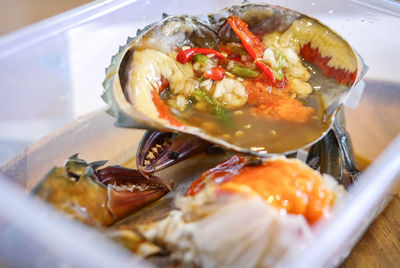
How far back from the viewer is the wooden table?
1181 millimetres

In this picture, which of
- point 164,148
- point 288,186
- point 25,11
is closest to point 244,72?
point 164,148

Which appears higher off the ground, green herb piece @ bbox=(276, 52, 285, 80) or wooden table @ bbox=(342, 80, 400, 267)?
green herb piece @ bbox=(276, 52, 285, 80)

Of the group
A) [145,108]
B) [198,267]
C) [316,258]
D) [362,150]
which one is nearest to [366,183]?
[316,258]

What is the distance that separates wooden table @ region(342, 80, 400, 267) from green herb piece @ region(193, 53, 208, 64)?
0.67 metres

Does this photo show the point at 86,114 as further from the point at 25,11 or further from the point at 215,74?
the point at 25,11

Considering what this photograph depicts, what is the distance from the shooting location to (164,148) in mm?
1256

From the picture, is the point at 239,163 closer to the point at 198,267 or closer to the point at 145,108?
the point at 145,108

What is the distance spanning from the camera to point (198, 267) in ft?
2.57

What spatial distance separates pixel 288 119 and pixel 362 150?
1.70 ft

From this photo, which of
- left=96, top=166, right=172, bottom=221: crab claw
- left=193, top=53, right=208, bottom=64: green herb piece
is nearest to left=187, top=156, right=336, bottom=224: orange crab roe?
left=96, top=166, right=172, bottom=221: crab claw

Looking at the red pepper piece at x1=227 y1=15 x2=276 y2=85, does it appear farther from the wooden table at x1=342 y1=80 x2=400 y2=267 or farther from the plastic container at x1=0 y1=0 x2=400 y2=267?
the wooden table at x1=342 y1=80 x2=400 y2=267

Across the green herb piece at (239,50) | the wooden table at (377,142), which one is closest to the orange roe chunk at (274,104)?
the green herb piece at (239,50)

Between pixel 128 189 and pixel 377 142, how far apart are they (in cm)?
94

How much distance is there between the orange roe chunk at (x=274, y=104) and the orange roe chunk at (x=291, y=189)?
275mm
